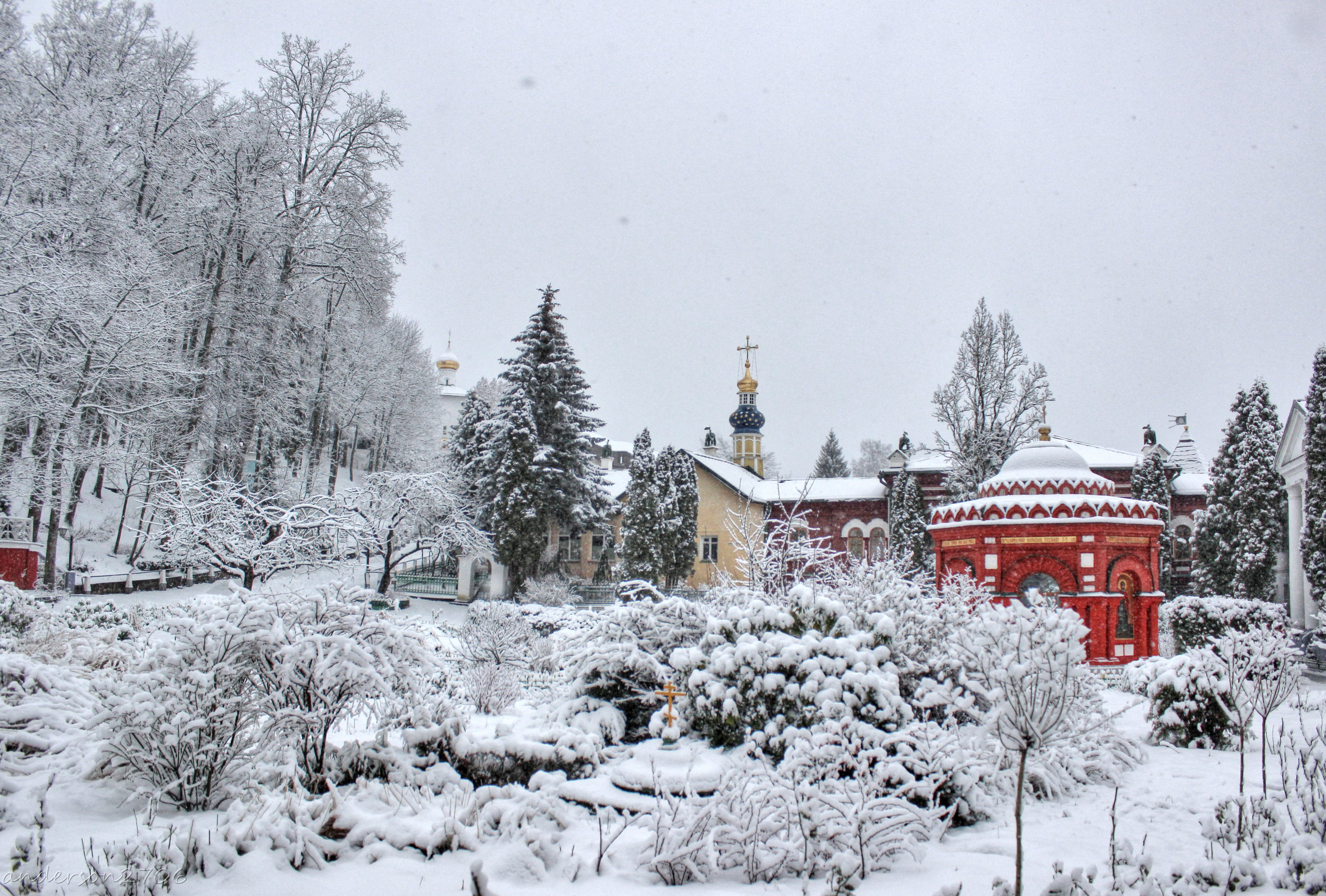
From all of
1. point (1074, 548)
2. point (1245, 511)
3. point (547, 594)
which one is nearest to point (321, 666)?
point (1074, 548)

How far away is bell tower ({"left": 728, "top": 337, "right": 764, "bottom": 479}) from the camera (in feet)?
140

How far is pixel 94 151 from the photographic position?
18891 millimetres

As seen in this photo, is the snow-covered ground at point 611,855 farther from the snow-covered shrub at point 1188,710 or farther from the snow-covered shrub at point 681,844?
the snow-covered shrub at point 1188,710

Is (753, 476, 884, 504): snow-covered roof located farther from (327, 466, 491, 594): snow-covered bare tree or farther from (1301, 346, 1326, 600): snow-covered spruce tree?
(1301, 346, 1326, 600): snow-covered spruce tree

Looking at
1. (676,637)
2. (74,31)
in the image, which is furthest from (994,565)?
(74,31)

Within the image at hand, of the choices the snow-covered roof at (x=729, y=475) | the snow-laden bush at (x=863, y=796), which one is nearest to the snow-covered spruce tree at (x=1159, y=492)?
the snow-covered roof at (x=729, y=475)

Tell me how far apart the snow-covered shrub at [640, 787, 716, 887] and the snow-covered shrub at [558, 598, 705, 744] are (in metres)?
2.53

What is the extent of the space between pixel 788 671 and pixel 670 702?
3.75 feet

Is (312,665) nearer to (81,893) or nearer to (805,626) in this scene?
(81,893)

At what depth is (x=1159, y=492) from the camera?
1193 inches

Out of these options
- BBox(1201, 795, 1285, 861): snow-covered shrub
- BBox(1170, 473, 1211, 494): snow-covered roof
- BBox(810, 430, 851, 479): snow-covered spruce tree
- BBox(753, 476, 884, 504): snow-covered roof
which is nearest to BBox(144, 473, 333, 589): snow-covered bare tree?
BBox(1201, 795, 1285, 861): snow-covered shrub

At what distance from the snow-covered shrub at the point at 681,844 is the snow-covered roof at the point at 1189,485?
33.6m

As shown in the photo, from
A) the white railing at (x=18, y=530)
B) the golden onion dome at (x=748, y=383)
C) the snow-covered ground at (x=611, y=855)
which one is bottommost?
the snow-covered ground at (x=611, y=855)

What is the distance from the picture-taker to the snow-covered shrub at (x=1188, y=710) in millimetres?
8797
